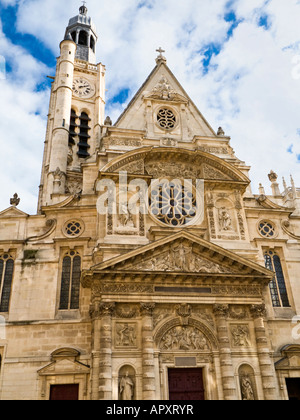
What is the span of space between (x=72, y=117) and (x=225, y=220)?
18.4 m

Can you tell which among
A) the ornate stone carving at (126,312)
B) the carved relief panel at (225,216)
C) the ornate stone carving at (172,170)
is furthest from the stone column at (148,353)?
the ornate stone carving at (172,170)

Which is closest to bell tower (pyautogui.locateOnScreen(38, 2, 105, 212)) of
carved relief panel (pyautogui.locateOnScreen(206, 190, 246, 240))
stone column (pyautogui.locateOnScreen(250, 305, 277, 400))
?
carved relief panel (pyautogui.locateOnScreen(206, 190, 246, 240))

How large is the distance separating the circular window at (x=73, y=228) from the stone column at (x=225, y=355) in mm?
7199

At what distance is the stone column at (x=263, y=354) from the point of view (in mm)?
15617

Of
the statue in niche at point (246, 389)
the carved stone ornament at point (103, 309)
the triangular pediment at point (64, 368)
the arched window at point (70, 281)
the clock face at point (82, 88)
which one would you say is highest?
the clock face at point (82, 88)

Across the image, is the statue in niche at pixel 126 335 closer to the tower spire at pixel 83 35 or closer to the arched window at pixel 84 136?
the arched window at pixel 84 136

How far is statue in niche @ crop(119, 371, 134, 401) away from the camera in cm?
1478

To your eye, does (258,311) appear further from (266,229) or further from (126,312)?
(126,312)

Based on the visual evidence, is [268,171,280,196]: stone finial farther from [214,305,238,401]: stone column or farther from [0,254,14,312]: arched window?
[0,254,14,312]: arched window

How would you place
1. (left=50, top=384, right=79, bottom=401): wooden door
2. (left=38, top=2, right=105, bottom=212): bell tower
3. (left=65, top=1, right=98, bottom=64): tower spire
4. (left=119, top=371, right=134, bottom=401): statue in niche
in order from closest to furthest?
(left=119, top=371, right=134, bottom=401): statue in niche < (left=50, top=384, right=79, bottom=401): wooden door < (left=38, top=2, right=105, bottom=212): bell tower < (left=65, top=1, right=98, bottom=64): tower spire

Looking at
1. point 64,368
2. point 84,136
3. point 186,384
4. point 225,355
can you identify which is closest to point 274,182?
point 225,355

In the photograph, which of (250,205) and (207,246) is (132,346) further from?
(250,205)

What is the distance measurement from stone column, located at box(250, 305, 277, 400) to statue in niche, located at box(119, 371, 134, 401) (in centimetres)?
522

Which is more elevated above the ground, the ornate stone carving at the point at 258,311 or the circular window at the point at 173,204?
the circular window at the point at 173,204
